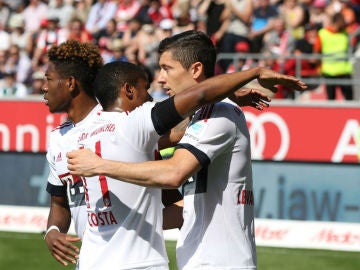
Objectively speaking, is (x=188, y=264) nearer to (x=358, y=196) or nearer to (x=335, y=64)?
(x=358, y=196)

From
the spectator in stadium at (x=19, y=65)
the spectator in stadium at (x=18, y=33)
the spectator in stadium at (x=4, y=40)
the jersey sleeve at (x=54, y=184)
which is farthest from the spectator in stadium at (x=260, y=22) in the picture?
the jersey sleeve at (x=54, y=184)

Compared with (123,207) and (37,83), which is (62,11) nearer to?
(37,83)

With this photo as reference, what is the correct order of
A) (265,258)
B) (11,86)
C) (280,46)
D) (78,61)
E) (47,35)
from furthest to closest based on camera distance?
(11,86) < (47,35) < (280,46) < (265,258) < (78,61)

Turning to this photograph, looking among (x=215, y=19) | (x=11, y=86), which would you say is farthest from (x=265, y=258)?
(x=11, y=86)

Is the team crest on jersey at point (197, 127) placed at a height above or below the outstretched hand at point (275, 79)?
below

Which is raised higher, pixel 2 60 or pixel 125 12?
pixel 125 12

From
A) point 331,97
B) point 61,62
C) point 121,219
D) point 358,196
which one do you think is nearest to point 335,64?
point 331,97

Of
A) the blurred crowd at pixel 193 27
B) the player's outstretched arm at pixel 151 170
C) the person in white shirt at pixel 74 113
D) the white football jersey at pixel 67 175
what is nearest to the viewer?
the player's outstretched arm at pixel 151 170

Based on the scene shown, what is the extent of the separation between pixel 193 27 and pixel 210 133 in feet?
41.7

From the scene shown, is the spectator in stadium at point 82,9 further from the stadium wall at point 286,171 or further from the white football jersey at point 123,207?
the white football jersey at point 123,207

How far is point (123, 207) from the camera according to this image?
521cm

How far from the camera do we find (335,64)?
53.4 feet

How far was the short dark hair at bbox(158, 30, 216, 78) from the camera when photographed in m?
5.16

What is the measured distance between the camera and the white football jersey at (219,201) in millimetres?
4996
